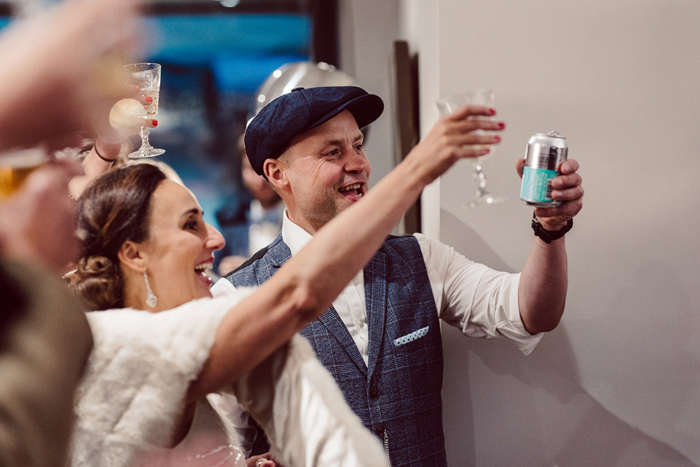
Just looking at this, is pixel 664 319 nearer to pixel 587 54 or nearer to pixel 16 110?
pixel 587 54

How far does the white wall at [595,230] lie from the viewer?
1.73m

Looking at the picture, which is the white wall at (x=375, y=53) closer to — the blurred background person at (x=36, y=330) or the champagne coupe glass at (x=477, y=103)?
the champagne coupe glass at (x=477, y=103)

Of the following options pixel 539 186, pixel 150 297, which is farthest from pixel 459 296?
pixel 150 297

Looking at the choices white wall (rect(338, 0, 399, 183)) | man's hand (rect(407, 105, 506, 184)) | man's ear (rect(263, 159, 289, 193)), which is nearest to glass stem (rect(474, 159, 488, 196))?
man's hand (rect(407, 105, 506, 184))

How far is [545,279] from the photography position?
4.90ft

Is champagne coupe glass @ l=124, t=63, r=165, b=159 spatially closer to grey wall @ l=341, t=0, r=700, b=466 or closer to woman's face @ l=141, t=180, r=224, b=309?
woman's face @ l=141, t=180, r=224, b=309

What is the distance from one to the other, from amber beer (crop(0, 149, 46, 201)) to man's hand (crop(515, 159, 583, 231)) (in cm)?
98

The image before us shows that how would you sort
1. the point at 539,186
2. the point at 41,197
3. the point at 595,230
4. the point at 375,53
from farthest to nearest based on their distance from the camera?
the point at 375,53 < the point at 595,230 < the point at 539,186 < the point at 41,197

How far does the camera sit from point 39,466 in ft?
1.95

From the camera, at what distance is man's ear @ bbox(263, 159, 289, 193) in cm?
175

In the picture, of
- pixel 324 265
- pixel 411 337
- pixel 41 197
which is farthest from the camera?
pixel 411 337

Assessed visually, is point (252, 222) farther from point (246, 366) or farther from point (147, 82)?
point (246, 366)

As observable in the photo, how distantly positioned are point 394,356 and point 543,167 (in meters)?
0.68

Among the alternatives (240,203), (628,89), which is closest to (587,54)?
(628,89)
